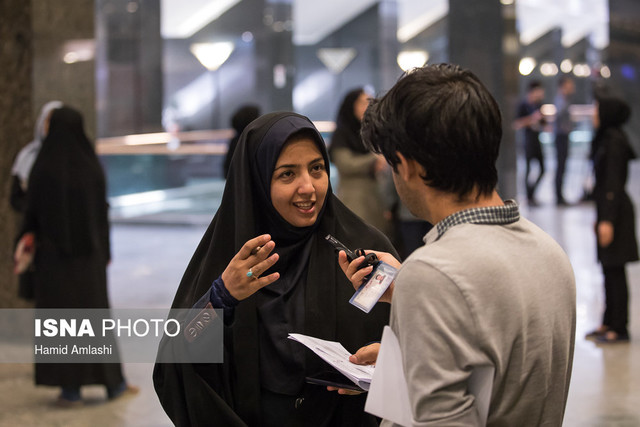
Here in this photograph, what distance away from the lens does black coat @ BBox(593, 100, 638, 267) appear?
217 inches

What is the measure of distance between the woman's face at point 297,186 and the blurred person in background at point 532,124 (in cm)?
994

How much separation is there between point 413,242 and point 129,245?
5.54 metres

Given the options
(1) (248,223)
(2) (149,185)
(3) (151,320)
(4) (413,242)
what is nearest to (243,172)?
(1) (248,223)

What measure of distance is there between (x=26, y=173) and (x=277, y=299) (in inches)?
138

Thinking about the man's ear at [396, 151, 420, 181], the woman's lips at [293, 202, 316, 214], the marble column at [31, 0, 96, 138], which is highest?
the marble column at [31, 0, 96, 138]

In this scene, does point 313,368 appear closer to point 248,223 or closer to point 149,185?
point 248,223

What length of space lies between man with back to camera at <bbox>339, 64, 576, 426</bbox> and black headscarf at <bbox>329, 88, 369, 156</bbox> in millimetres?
4248

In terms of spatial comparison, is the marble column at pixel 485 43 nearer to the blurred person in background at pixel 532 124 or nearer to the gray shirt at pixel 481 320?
the blurred person in background at pixel 532 124

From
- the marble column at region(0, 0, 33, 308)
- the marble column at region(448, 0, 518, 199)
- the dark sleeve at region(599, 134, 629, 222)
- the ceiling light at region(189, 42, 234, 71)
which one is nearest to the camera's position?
the dark sleeve at region(599, 134, 629, 222)

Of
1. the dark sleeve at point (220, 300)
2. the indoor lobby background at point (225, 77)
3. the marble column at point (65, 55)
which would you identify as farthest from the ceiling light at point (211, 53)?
the dark sleeve at point (220, 300)

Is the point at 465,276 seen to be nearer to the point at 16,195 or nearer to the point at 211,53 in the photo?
the point at 16,195

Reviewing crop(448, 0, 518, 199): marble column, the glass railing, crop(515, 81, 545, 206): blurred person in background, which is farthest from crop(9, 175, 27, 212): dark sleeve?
crop(515, 81, 545, 206): blurred person in background

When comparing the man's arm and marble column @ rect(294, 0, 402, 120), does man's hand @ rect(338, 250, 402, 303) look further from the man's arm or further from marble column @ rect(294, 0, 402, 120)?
marble column @ rect(294, 0, 402, 120)

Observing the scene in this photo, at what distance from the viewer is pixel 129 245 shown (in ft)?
34.1
